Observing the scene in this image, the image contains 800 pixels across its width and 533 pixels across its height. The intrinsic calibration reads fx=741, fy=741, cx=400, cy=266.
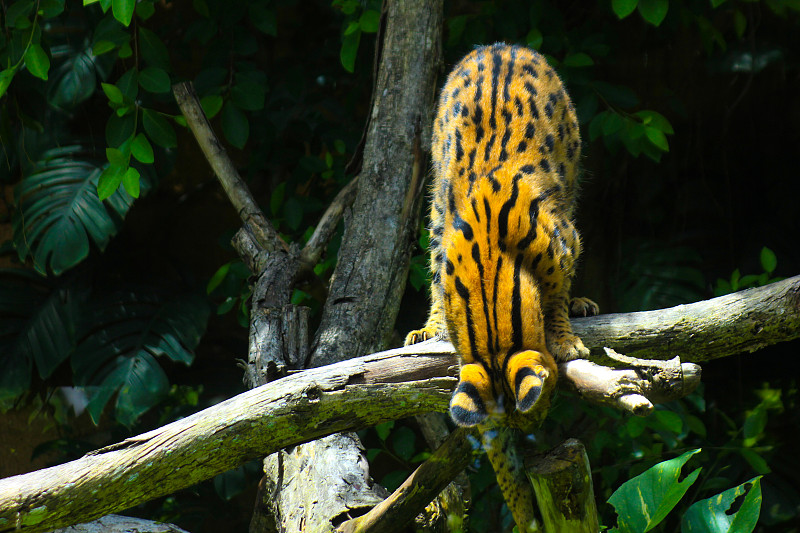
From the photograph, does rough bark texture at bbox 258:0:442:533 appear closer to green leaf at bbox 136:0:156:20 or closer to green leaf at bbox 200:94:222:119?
green leaf at bbox 200:94:222:119

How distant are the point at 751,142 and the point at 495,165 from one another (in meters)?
4.04

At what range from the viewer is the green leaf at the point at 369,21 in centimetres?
435

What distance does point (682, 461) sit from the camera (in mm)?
2682

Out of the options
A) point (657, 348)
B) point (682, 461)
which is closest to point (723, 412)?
point (657, 348)

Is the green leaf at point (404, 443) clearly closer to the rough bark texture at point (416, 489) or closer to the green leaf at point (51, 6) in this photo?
the rough bark texture at point (416, 489)

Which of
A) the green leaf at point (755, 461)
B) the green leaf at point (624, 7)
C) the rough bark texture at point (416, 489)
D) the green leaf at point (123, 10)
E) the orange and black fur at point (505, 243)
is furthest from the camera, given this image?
the green leaf at point (755, 461)

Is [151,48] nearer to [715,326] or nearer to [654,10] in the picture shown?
[654,10]

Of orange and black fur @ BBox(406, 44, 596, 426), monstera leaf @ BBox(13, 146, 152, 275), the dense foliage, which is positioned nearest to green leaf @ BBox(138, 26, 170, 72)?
the dense foliage

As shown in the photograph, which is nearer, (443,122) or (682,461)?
(682,461)

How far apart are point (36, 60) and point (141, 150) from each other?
704 mm

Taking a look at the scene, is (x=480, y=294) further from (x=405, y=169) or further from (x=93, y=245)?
(x=93, y=245)

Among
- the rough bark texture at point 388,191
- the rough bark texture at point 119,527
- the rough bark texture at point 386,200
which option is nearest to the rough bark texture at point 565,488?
the rough bark texture at point 386,200

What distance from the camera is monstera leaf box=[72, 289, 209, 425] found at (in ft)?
16.0

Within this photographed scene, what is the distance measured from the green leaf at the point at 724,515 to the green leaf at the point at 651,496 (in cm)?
19
